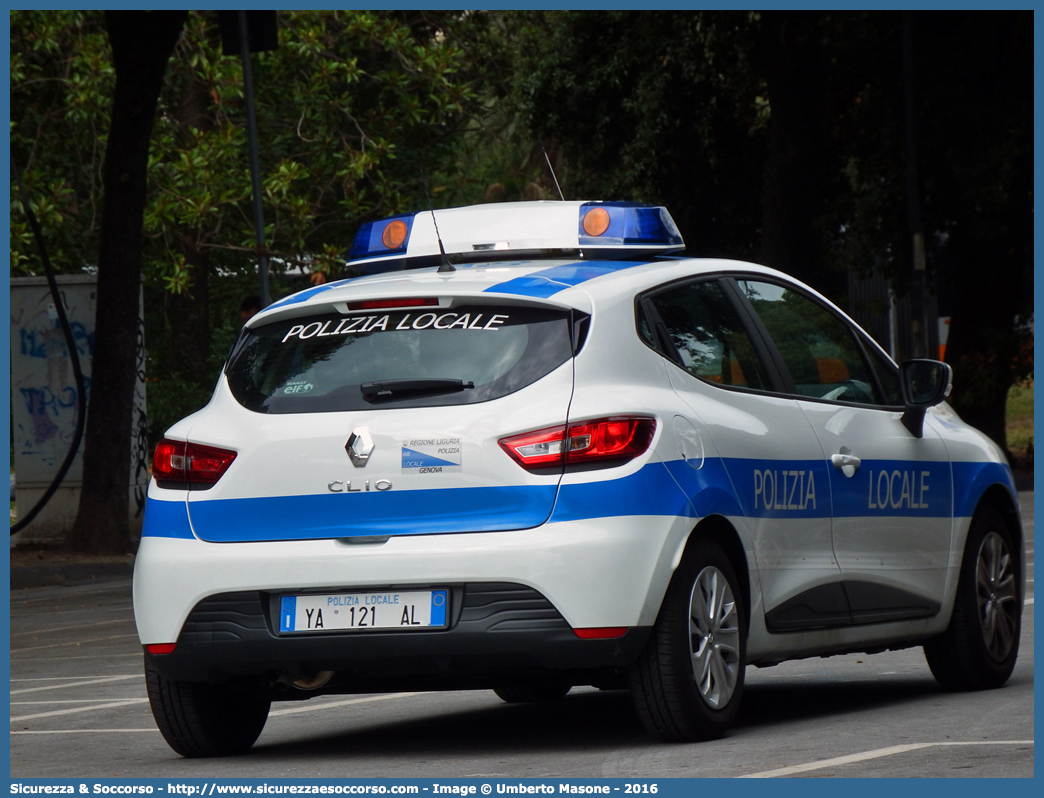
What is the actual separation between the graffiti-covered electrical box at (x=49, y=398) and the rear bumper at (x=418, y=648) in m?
13.8

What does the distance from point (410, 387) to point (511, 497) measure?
1.72 feet

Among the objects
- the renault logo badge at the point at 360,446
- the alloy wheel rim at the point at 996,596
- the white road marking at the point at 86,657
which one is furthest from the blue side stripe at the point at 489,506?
the white road marking at the point at 86,657

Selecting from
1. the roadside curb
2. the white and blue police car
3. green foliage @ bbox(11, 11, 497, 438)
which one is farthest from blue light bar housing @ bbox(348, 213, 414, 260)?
green foliage @ bbox(11, 11, 497, 438)

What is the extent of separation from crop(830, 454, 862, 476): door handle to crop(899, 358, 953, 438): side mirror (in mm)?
574

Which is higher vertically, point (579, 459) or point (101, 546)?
point (579, 459)

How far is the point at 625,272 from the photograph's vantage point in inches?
266

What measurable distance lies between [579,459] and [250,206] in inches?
874

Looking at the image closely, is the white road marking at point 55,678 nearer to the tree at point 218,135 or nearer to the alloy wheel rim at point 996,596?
the alloy wheel rim at point 996,596

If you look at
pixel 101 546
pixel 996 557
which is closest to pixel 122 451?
pixel 101 546

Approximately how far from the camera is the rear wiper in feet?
20.2

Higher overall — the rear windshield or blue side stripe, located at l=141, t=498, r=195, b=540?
the rear windshield

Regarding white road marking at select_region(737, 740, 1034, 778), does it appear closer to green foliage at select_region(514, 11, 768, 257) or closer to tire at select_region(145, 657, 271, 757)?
tire at select_region(145, 657, 271, 757)
